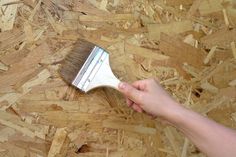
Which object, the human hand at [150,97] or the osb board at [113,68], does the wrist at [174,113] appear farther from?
the osb board at [113,68]

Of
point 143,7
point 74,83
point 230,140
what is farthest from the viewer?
point 143,7

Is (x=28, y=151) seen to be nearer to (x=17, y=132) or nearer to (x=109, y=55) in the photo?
(x=17, y=132)

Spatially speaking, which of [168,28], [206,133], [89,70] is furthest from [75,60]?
[206,133]

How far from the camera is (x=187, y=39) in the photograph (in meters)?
1.21

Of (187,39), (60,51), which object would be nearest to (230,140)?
(187,39)

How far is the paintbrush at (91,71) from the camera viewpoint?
1067 millimetres

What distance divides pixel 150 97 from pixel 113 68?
0.19m

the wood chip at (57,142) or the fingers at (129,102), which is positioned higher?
the fingers at (129,102)

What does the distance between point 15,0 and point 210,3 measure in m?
0.56

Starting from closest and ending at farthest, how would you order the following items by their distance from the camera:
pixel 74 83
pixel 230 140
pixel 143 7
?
pixel 230 140, pixel 74 83, pixel 143 7

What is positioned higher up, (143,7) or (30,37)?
(143,7)

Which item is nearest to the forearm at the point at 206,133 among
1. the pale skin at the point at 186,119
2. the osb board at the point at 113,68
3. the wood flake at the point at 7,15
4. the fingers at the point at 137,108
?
the pale skin at the point at 186,119

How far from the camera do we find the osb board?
110cm

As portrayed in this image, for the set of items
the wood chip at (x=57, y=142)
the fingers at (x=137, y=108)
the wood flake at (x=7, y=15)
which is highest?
the wood flake at (x=7, y=15)
